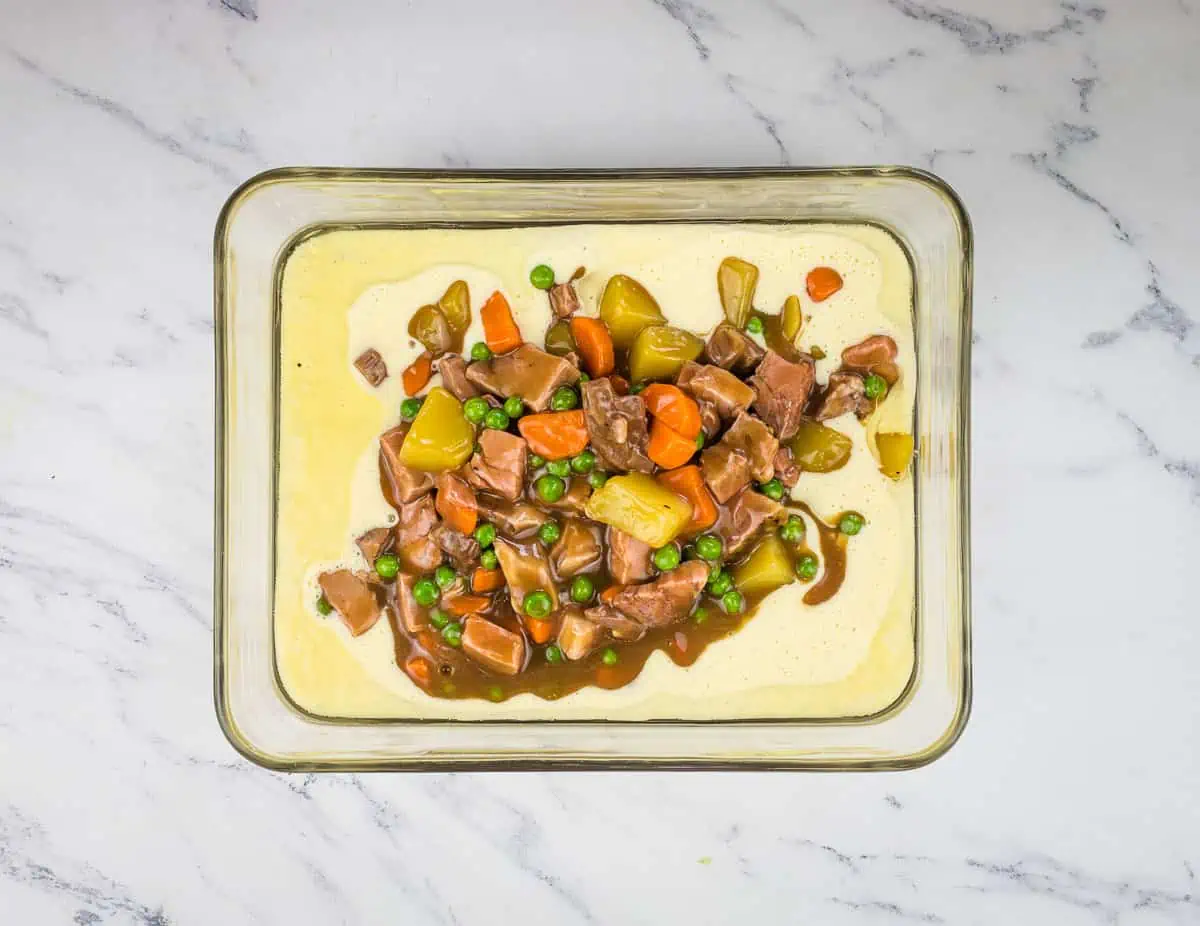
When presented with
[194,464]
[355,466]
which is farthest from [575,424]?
[194,464]

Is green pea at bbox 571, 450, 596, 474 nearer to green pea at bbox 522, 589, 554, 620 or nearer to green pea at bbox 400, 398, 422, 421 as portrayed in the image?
green pea at bbox 522, 589, 554, 620

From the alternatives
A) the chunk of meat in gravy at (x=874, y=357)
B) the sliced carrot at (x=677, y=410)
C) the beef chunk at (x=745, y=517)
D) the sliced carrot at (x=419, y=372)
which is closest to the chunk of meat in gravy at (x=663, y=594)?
the beef chunk at (x=745, y=517)

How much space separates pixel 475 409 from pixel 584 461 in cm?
35

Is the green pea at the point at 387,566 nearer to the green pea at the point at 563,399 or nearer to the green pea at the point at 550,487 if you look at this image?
the green pea at the point at 550,487

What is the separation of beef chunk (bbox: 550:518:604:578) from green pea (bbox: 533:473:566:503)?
0.34ft

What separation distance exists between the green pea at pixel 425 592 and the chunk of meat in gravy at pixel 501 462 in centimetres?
34

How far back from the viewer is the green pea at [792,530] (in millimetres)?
2980

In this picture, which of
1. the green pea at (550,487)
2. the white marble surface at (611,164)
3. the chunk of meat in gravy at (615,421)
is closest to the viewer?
the chunk of meat in gravy at (615,421)

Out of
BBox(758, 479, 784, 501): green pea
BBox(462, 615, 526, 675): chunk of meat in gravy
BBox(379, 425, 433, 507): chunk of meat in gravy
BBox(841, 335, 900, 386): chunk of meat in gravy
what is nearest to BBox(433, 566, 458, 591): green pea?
BBox(462, 615, 526, 675): chunk of meat in gravy

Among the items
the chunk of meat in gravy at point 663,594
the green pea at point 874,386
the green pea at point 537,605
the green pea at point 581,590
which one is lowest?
the green pea at point 537,605

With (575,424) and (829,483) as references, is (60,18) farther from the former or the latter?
(829,483)

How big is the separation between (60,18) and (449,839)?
2.85 m

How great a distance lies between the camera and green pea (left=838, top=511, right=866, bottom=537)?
3.00 metres

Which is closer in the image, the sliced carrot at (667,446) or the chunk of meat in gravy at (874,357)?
the sliced carrot at (667,446)
